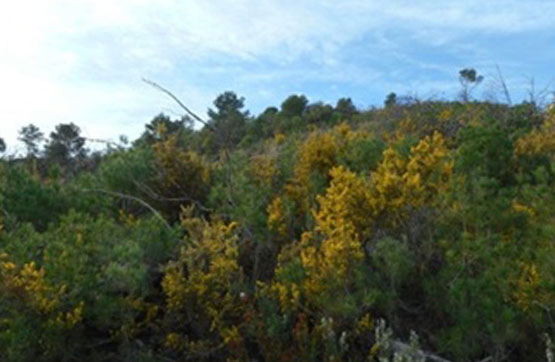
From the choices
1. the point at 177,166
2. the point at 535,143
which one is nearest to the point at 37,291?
the point at 177,166

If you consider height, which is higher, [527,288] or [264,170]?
Answer: [264,170]

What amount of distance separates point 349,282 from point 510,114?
5381mm

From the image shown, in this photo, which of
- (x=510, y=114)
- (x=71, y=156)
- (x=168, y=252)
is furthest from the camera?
(x=71, y=156)

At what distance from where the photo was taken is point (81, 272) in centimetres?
450

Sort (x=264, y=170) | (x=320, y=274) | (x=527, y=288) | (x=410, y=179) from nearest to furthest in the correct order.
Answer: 1. (x=527, y=288)
2. (x=320, y=274)
3. (x=410, y=179)
4. (x=264, y=170)

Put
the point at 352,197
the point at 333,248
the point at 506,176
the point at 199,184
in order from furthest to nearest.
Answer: the point at 199,184
the point at 506,176
the point at 352,197
the point at 333,248

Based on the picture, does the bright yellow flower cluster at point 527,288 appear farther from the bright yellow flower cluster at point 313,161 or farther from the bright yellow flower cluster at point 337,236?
the bright yellow flower cluster at point 313,161

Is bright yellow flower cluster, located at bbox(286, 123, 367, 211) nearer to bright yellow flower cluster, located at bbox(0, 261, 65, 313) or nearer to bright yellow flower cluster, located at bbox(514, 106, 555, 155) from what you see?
bright yellow flower cluster, located at bbox(514, 106, 555, 155)

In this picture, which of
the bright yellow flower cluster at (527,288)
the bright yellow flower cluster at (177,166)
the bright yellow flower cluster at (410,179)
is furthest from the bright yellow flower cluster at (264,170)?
the bright yellow flower cluster at (527,288)

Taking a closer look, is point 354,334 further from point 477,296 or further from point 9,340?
point 9,340

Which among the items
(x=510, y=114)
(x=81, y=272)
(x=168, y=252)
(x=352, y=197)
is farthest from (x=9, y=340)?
(x=510, y=114)

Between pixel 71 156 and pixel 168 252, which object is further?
pixel 71 156

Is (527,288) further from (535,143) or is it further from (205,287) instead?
(535,143)

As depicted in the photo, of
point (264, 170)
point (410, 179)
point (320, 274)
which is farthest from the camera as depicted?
point (264, 170)
